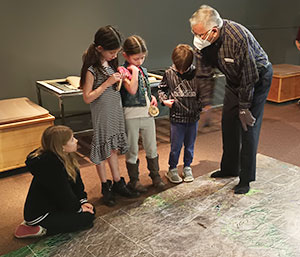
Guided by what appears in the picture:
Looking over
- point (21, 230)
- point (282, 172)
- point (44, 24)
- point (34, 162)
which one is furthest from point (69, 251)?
point (44, 24)

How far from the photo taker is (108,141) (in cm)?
238

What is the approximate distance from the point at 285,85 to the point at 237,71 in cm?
304

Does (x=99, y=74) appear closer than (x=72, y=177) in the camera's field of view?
No

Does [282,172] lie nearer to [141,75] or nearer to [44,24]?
[141,75]

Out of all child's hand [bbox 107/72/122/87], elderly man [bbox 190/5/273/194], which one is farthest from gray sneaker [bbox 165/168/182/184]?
child's hand [bbox 107/72/122/87]

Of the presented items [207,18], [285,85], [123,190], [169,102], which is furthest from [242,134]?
[285,85]

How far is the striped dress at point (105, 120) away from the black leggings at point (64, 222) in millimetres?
389

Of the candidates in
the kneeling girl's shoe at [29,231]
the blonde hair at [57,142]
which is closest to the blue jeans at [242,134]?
the blonde hair at [57,142]

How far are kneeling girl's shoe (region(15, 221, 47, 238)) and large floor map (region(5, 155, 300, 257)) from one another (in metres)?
0.06

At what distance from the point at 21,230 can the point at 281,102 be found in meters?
4.11

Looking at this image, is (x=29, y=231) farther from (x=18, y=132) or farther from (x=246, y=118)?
(x=246, y=118)

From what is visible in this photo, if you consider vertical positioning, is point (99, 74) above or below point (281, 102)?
above

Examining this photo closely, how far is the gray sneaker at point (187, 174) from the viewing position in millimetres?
2778

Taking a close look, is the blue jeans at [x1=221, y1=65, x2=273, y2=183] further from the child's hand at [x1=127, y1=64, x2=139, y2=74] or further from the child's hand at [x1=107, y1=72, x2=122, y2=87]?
the child's hand at [x1=107, y1=72, x2=122, y2=87]
